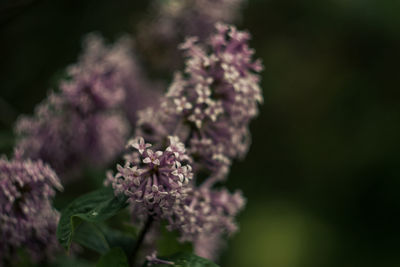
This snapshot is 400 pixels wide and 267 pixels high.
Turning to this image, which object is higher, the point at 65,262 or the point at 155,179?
the point at 155,179

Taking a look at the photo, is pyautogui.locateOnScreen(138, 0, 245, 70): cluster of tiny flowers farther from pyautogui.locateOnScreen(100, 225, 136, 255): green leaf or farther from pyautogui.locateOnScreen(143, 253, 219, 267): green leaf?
pyautogui.locateOnScreen(143, 253, 219, 267): green leaf

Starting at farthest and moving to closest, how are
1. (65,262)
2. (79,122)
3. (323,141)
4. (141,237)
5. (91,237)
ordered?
(323,141)
(79,122)
(65,262)
(91,237)
(141,237)

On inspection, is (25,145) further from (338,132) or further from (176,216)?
(338,132)

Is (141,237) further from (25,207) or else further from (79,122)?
(79,122)

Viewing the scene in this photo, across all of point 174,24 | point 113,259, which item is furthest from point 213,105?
point 174,24

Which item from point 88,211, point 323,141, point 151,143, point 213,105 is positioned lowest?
point 88,211

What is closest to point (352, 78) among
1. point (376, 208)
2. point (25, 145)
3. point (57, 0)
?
point (376, 208)
